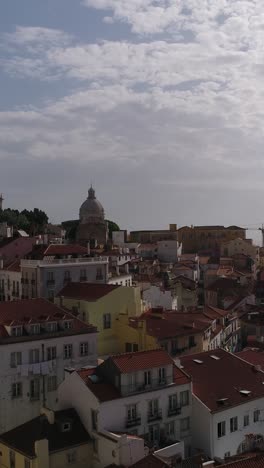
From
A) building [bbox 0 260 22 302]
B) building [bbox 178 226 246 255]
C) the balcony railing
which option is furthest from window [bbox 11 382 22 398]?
building [bbox 178 226 246 255]

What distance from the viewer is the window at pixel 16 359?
39.7 m

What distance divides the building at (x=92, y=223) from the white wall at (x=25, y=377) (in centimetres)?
8533

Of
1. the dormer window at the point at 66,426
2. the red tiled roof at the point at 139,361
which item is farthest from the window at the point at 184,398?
the dormer window at the point at 66,426

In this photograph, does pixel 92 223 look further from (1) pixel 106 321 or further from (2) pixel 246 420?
(2) pixel 246 420

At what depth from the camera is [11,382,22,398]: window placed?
39862mm

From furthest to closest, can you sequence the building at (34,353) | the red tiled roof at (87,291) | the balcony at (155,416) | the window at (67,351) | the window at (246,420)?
the red tiled roof at (87,291), the window at (67,351), the building at (34,353), the window at (246,420), the balcony at (155,416)

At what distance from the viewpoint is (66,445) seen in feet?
105

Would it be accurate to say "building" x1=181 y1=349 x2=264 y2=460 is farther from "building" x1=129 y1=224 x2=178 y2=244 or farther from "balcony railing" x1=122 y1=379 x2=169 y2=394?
"building" x1=129 y1=224 x2=178 y2=244

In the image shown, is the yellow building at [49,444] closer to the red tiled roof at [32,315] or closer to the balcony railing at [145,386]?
the balcony railing at [145,386]

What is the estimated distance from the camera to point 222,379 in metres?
39.5

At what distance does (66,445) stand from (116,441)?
281cm

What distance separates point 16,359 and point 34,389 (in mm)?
2610

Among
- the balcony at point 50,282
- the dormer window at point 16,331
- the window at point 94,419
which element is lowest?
the window at point 94,419

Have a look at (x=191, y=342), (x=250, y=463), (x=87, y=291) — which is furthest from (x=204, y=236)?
(x=250, y=463)
